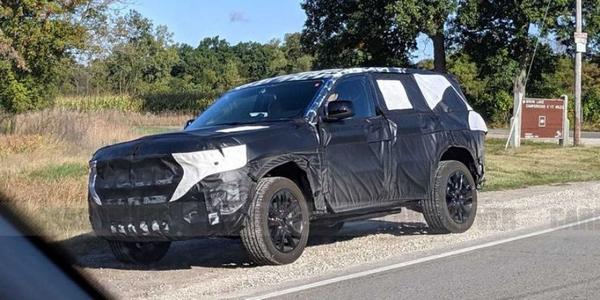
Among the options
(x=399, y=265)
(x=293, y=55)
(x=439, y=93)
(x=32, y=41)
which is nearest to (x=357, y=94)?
(x=439, y=93)

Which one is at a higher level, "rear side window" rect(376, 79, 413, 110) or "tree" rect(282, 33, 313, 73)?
"tree" rect(282, 33, 313, 73)

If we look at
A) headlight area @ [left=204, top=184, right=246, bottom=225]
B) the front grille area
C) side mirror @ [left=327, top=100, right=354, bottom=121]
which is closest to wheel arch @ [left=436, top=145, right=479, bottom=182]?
side mirror @ [left=327, top=100, right=354, bottom=121]

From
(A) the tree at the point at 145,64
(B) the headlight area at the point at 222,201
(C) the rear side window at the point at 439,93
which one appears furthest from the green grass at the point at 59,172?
(A) the tree at the point at 145,64

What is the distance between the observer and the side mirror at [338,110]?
27.9 ft

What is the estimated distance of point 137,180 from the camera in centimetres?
754

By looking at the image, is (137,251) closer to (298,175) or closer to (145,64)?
(298,175)

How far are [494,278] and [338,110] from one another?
246 centimetres

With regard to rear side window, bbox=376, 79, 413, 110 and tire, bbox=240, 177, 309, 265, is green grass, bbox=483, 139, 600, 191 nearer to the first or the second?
rear side window, bbox=376, 79, 413, 110

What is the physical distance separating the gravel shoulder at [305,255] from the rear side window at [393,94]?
5.46 ft

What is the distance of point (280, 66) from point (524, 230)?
66.8m

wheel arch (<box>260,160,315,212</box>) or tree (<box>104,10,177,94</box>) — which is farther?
tree (<box>104,10,177,94</box>)

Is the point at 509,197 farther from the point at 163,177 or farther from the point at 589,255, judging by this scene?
the point at 163,177

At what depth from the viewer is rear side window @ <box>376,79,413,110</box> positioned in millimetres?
9547

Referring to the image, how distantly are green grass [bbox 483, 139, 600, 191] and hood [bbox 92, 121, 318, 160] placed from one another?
813 centimetres
